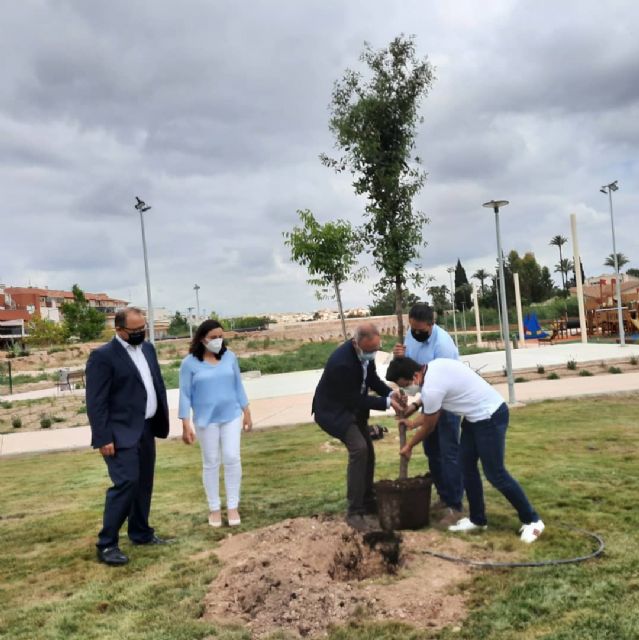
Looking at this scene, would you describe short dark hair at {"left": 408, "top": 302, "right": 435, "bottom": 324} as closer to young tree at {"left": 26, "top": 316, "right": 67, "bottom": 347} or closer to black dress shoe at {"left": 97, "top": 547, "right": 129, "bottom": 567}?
black dress shoe at {"left": 97, "top": 547, "right": 129, "bottom": 567}

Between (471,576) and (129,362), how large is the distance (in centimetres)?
271

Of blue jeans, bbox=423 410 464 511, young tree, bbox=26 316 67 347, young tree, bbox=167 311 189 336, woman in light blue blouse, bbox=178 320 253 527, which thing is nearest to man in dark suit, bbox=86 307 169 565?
woman in light blue blouse, bbox=178 320 253 527

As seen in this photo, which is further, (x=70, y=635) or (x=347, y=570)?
(x=347, y=570)

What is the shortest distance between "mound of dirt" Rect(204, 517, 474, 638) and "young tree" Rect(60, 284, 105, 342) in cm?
6267

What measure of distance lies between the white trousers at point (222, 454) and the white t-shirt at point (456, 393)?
1.63m

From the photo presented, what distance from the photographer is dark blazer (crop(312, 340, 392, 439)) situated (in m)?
4.73

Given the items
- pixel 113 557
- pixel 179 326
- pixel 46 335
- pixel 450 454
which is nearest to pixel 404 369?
pixel 450 454

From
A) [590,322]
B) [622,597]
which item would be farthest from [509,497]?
[590,322]

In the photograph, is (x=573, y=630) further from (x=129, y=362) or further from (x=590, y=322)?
(x=590, y=322)

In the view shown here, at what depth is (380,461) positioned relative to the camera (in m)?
7.36

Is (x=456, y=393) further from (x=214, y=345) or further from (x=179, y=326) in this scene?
(x=179, y=326)

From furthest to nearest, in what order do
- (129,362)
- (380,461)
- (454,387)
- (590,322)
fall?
(590,322) → (380,461) → (129,362) → (454,387)

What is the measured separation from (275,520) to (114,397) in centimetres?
172

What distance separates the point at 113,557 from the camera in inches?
176
